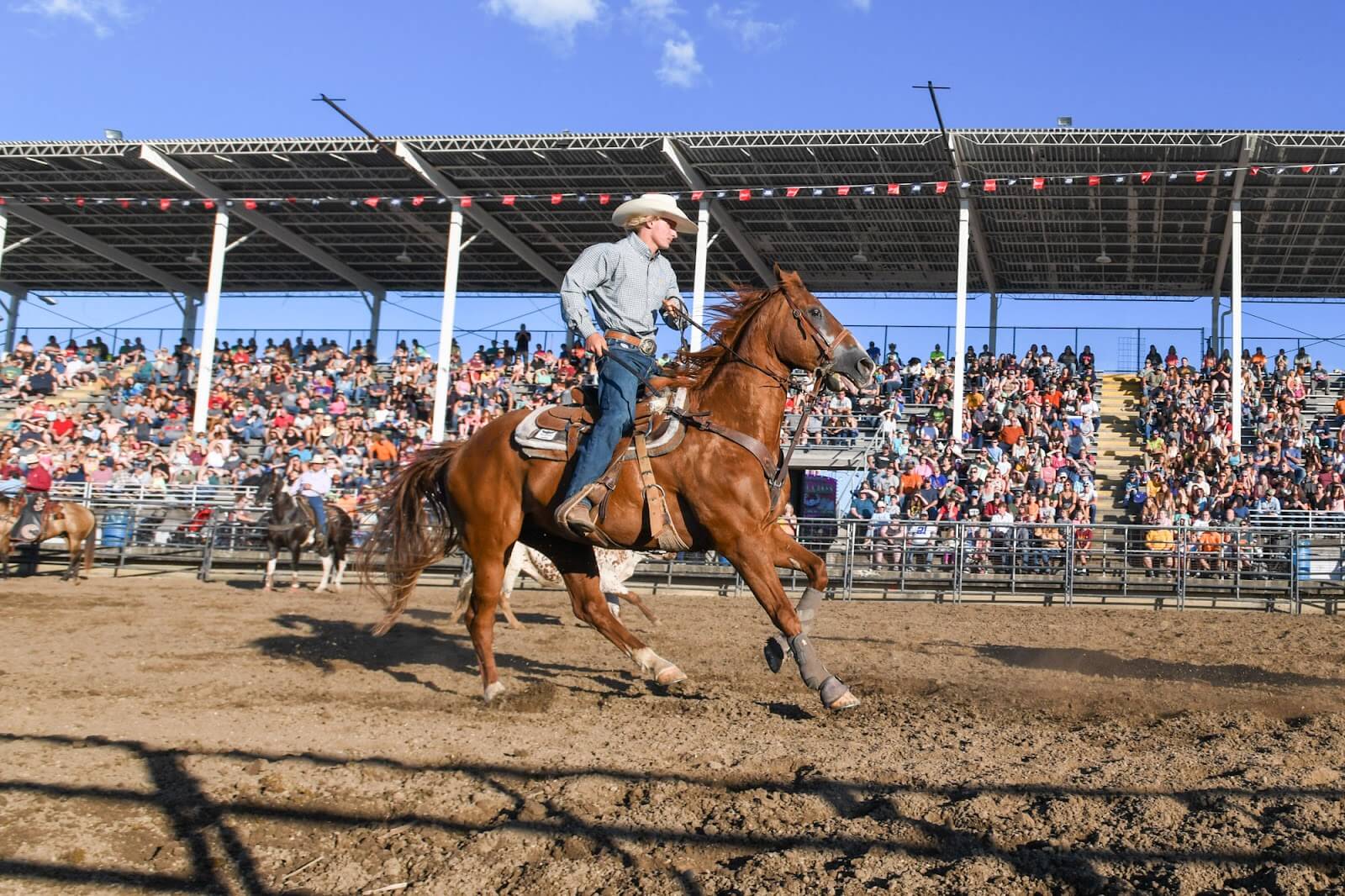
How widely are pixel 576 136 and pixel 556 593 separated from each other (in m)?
10.1

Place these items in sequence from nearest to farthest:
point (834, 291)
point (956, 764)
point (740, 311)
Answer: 1. point (956, 764)
2. point (740, 311)
3. point (834, 291)

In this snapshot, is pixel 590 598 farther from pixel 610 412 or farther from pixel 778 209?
pixel 778 209

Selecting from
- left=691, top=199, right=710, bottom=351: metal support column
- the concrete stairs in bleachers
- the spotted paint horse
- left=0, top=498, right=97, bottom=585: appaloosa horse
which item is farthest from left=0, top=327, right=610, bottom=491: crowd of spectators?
the concrete stairs in bleachers

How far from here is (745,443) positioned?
680 centimetres

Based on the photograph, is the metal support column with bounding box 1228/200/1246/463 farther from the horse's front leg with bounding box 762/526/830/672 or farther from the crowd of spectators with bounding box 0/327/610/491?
the horse's front leg with bounding box 762/526/830/672

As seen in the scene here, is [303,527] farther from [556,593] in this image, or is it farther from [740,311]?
[740,311]

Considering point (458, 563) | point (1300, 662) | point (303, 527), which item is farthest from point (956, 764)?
point (458, 563)

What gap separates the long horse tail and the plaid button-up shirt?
1.76 meters

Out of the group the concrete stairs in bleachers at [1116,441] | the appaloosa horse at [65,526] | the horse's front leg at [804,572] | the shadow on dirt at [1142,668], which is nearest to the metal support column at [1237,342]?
the concrete stairs in bleachers at [1116,441]

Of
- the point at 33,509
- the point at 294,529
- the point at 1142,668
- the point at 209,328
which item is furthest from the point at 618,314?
the point at 209,328

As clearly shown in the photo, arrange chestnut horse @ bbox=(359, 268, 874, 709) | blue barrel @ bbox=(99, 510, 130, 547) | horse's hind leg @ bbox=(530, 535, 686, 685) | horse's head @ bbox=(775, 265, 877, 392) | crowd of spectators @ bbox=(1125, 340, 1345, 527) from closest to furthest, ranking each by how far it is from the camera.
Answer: chestnut horse @ bbox=(359, 268, 874, 709), horse's head @ bbox=(775, 265, 877, 392), horse's hind leg @ bbox=(530, 535, 686, 685), crowd of spectators @ bbox=(1125, 340, 1345, 527), blue barrel @ bbox=(99, 510, 130, 547)

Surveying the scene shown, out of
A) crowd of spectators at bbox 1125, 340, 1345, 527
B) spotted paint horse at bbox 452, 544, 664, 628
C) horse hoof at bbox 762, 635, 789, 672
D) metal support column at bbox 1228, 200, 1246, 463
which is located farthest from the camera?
metal support column at bbox 1228, 200, 1246, 463

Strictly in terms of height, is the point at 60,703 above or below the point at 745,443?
below

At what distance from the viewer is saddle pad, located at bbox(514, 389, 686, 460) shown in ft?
22.7
